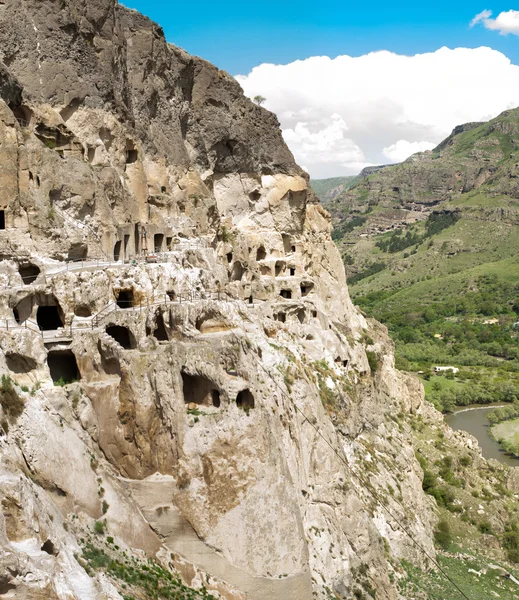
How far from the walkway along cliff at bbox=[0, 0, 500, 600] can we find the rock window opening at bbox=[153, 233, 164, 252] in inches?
7.1

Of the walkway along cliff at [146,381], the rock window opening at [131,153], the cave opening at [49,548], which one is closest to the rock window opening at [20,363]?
the walkway along cliff at [146,381]

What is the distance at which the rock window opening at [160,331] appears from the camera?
26.2 meters

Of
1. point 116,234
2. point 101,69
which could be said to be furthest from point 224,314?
point 101,69

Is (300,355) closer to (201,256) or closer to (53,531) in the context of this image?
(201,256)

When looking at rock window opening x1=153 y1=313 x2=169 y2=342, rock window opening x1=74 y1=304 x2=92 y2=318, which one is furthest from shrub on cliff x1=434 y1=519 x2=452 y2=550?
rock window opening x1=74 y1=304 x2=92 y2=318

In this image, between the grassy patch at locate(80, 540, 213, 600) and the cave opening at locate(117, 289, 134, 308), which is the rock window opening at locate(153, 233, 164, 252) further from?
the grassy patch at locate(80, 540, 213, 600)

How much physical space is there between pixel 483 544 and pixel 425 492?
5.97 metres

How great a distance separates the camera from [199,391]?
24094mm

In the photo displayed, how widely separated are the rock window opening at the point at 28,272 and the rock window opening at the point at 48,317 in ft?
5.16

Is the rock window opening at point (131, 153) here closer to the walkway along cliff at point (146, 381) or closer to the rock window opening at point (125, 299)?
the walkway along cliff at point (146, 381)

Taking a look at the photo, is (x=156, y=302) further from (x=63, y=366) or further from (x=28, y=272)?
(x=28, y=272)

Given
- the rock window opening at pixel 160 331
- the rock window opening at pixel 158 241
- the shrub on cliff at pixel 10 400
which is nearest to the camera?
the shrub on cliff at pixel 10 400

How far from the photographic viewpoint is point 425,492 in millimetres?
46469

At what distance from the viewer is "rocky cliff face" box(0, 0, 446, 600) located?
19453mm
